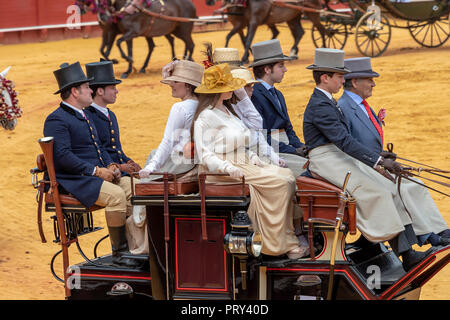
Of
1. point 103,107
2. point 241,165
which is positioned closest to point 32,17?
point 103,107

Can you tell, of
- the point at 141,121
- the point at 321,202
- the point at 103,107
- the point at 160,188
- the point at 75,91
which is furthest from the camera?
the point at 141,121

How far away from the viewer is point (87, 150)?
21.9 feet

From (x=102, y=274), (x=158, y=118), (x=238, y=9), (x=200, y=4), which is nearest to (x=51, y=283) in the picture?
(x=102, y=274)

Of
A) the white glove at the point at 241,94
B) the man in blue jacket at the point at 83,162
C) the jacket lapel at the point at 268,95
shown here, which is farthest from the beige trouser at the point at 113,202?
the jacket lapel at the point at 268,95

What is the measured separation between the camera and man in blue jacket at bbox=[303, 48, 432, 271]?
18.9ft

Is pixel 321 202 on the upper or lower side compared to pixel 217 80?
lower

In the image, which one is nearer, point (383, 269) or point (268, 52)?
point (383, 269)

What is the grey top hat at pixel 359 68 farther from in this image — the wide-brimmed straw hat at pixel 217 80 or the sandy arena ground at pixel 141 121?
the sandy arena ground at pixel 141 121

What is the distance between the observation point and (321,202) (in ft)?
18.9

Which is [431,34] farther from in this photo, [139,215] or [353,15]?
[139,215]

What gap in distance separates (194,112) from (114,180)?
102cm

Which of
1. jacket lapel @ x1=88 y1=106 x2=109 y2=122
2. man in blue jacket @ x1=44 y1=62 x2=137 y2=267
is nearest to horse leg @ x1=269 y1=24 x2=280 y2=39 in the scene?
jacket lapel @ x1=88 y1=106 x2=109 y2=122

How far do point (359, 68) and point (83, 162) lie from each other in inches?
90.9

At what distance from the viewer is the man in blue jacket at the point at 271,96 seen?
7.23m
